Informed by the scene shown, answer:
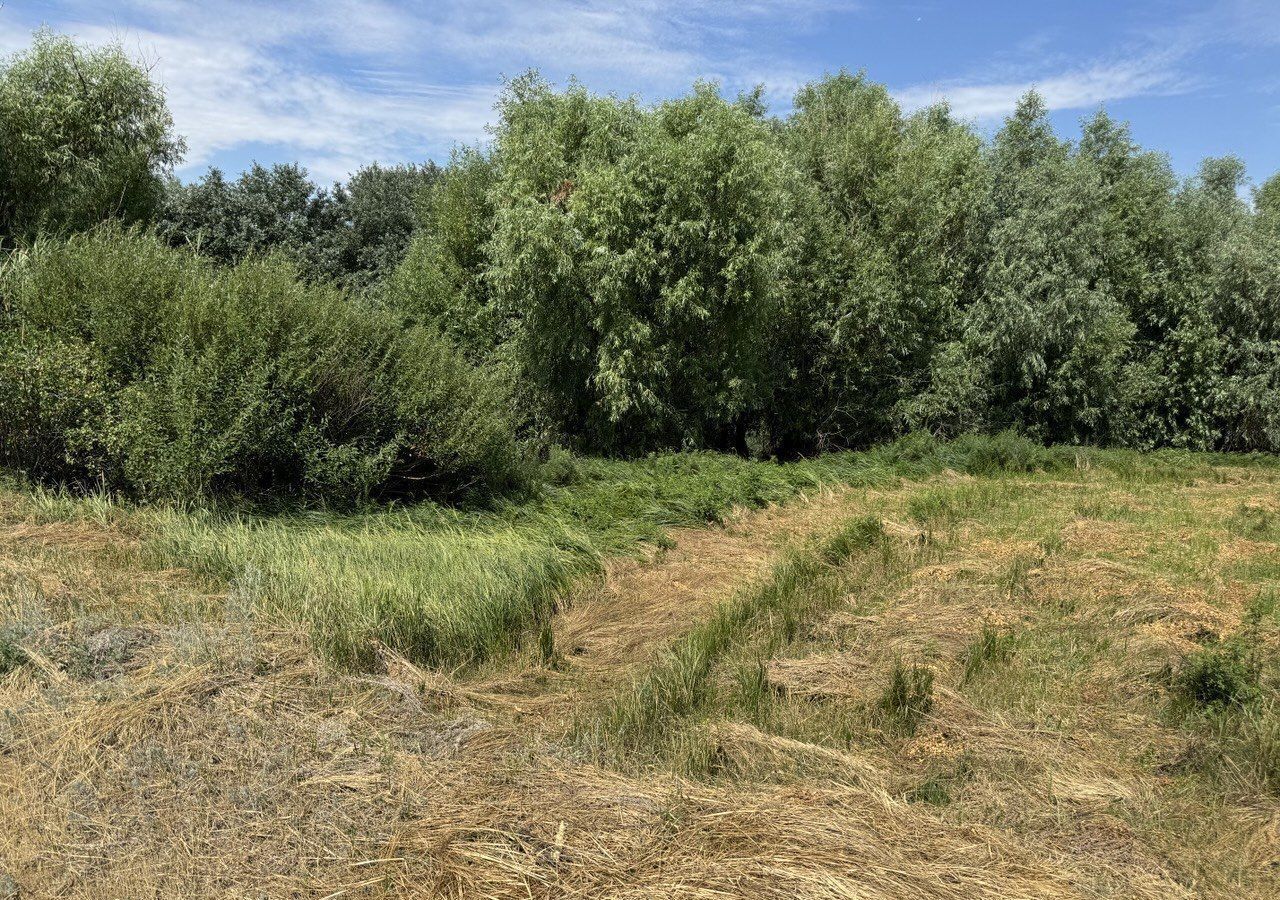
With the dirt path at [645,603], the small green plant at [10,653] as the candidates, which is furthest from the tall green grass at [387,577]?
the small green plant at [10,653]

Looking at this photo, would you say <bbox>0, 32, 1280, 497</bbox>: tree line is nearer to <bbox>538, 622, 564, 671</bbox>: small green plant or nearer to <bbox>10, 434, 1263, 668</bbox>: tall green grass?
<bbox>10, 434, 1263, 668</bbox>: tall green grass

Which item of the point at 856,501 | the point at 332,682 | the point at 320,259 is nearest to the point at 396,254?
the point at 320,259

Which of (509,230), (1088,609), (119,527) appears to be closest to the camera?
(1088,609)

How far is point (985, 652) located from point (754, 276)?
11967 mm

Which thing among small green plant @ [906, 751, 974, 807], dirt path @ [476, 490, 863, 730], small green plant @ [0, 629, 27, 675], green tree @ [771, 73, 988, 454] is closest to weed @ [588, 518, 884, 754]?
dirt path @ [476, 490, 863, 730]

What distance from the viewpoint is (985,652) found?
5.38 m

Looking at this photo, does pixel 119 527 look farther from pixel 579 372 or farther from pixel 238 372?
pixel 579 372

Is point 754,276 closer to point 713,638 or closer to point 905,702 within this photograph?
point 713,638

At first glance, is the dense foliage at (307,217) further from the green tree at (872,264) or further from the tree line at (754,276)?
the green tree at (872,264)

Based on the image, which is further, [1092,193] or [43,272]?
[1092,193]

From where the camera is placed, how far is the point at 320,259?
1095 inches

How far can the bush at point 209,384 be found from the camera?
850 centimetres

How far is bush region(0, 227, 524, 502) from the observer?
335 inches

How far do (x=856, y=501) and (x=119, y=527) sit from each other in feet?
29.3
